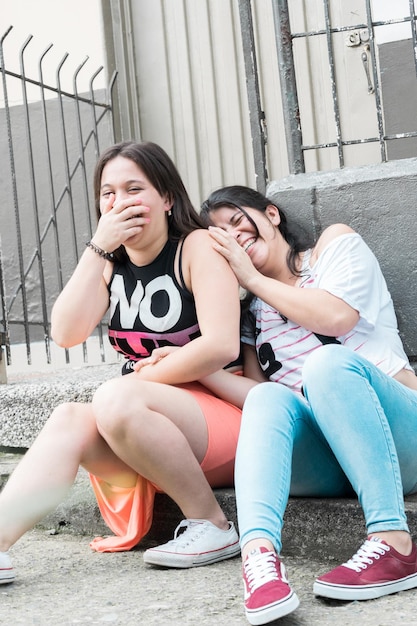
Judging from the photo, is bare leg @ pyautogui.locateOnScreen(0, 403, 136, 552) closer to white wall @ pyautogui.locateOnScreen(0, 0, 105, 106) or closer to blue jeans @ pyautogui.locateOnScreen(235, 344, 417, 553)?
blue jeans @ pyautogui.locateOnScreen(235, 344, 417, 553)

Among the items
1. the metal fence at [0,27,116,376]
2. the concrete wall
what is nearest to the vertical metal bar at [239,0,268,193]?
the concrete wall

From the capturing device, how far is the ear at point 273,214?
2.97 metres

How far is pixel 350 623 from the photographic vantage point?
78.1 inches

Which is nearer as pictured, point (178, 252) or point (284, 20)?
point (178, 252)

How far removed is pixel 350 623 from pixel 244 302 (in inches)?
49.8

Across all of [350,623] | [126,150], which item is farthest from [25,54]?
[350,623]

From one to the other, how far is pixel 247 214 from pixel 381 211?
1.72 feet

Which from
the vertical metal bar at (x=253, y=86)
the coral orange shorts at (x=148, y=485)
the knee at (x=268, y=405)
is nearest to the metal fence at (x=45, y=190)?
the vertical metal bar at (x=253, y=86)

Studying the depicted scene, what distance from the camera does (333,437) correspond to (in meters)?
2.21

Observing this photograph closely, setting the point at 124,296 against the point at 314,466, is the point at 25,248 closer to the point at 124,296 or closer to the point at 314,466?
the point at 124,296

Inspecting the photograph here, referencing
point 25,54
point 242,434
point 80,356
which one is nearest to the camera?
point 242,434

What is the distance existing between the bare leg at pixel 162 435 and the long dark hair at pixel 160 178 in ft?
1.77

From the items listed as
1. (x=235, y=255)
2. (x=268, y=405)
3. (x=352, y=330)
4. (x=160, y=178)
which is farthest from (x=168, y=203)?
(x=268, y=405)

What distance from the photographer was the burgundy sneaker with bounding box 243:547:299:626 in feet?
6.38
